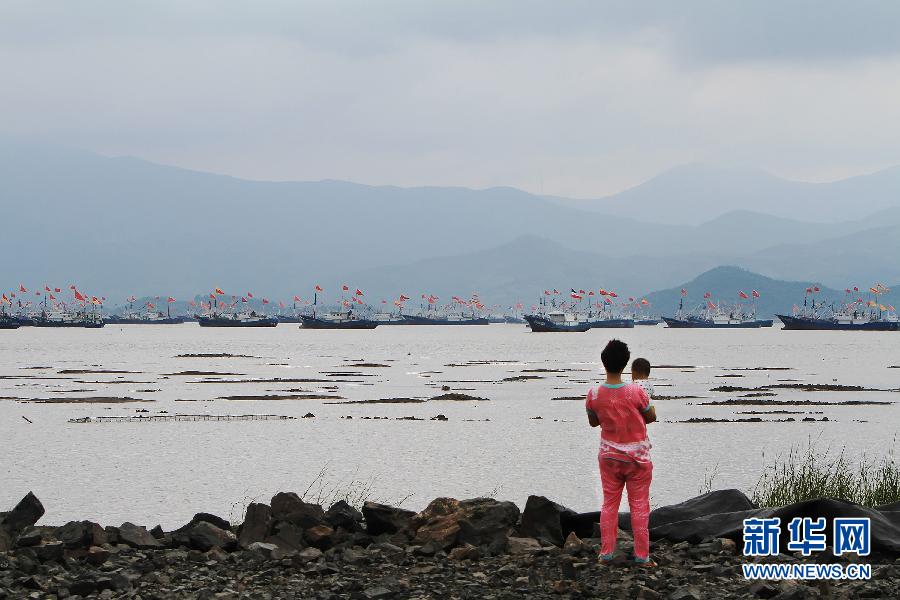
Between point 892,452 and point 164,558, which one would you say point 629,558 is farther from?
point 892,452

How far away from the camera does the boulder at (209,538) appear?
1477 cm

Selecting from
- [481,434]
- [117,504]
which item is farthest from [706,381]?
[117,504]

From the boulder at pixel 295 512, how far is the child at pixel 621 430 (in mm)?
4463

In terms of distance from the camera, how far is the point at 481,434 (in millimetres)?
38406

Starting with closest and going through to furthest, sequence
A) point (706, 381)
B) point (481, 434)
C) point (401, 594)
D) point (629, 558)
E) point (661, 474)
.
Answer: point (401, 594) → point (629, 558) → point (661, 474) → point (481, 434) → point (706, 381)

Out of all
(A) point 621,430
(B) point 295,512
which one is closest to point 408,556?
(B) point 295,512

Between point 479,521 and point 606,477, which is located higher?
point 606,477

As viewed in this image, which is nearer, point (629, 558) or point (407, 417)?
point (629, 558)

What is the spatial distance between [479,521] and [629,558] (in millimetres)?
2362

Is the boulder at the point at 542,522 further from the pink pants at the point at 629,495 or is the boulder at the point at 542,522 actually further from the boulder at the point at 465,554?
the pink pants at the point at 629,495

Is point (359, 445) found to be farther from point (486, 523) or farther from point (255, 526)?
point (486, 523)

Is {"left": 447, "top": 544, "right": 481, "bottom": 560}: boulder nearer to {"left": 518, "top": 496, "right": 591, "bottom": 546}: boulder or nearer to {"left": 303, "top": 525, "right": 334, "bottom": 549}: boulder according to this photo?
{"left": 518, "top": 496, "right": 591, "bottom": 546}: boulder

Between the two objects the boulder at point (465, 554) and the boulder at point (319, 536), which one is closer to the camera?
the boulder at point (465, 554)

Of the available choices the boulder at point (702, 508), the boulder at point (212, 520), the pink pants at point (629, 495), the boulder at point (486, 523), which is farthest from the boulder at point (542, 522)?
the boulder at point (212, 520)
